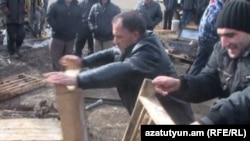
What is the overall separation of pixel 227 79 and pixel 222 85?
0.32 feet

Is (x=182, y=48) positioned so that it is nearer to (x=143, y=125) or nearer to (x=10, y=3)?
(x=10, y=3)

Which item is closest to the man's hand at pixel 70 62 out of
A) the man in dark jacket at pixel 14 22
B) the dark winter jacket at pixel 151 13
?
the dark winter jacket at pixel 151 13

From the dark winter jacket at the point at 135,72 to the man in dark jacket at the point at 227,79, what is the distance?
29 centimetres

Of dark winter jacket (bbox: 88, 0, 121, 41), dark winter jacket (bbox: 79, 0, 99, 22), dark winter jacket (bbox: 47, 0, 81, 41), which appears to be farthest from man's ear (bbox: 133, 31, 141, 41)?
dark winter jacket (bbox: 79, 0, 99, 22)

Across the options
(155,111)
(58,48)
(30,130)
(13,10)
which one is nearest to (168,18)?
(13,10)

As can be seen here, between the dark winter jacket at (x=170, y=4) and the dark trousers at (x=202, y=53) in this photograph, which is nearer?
the dark trousers at (x=202, y=53)

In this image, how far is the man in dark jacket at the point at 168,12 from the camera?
14.5 m

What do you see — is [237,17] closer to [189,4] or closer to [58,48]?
[58,48]

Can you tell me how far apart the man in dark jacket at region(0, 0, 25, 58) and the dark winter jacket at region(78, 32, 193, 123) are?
677 centimetres

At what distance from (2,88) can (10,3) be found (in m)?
2.86

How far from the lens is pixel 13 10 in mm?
9695

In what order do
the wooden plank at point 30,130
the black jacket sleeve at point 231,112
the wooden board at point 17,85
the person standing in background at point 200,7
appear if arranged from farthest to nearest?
1. the person standing in background at point 200,7
2. the wooden board at point 17,85
3. the wooden plank at point 30,130
4. the black jacket sleeve at point 231,112

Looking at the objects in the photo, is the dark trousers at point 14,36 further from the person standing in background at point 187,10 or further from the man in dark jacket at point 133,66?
the man in dark jacket at point 133,66

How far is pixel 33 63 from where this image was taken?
973cm
